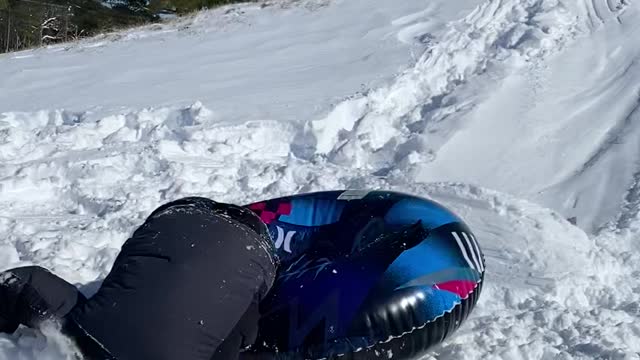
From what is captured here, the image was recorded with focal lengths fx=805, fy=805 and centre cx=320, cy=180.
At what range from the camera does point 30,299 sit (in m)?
2.89

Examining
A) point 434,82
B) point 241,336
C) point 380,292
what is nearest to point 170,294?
A: point 241,336

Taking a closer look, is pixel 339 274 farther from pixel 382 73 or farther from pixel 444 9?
pixel 444 9

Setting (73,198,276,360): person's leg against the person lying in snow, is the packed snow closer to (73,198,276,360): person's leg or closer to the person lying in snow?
the person lying in snow

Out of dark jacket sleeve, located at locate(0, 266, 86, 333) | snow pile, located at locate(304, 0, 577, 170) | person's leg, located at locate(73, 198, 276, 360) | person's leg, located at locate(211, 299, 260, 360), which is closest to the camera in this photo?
person's leg, located at locate(73, 198, 276, 360)

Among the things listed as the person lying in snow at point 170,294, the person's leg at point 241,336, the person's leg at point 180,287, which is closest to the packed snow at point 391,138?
the person lying in snow at point 170,294

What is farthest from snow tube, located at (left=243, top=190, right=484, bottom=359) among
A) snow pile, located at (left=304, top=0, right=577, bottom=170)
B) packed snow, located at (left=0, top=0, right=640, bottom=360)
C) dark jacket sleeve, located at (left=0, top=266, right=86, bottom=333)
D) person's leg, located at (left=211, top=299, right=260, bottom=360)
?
snow pile, located at (left=304, top=0, right=577, bottom=170)

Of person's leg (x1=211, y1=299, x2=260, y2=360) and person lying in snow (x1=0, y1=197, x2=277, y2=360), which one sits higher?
person lying in snow (x1=0, y1=197, x2=277, y2=360)

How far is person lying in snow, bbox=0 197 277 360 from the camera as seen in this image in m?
2.60

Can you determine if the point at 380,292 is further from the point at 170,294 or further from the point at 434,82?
the point at 434,82

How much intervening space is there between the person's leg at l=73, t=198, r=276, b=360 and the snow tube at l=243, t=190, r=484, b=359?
16cm

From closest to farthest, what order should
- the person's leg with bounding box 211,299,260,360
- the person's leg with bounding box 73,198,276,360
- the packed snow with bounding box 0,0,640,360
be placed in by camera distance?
the person's leg with bounding box 73,198,276,360 < the person's leg with bounding box 211,299,260,360 < the packed snow with bounding box 0,0,640,360

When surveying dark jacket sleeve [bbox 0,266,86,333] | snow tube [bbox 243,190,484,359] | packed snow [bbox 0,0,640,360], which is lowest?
packed snow [bbox 0,0,640,360]

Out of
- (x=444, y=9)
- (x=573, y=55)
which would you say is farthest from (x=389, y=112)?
(x=444, y=9)

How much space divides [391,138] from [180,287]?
323cm
